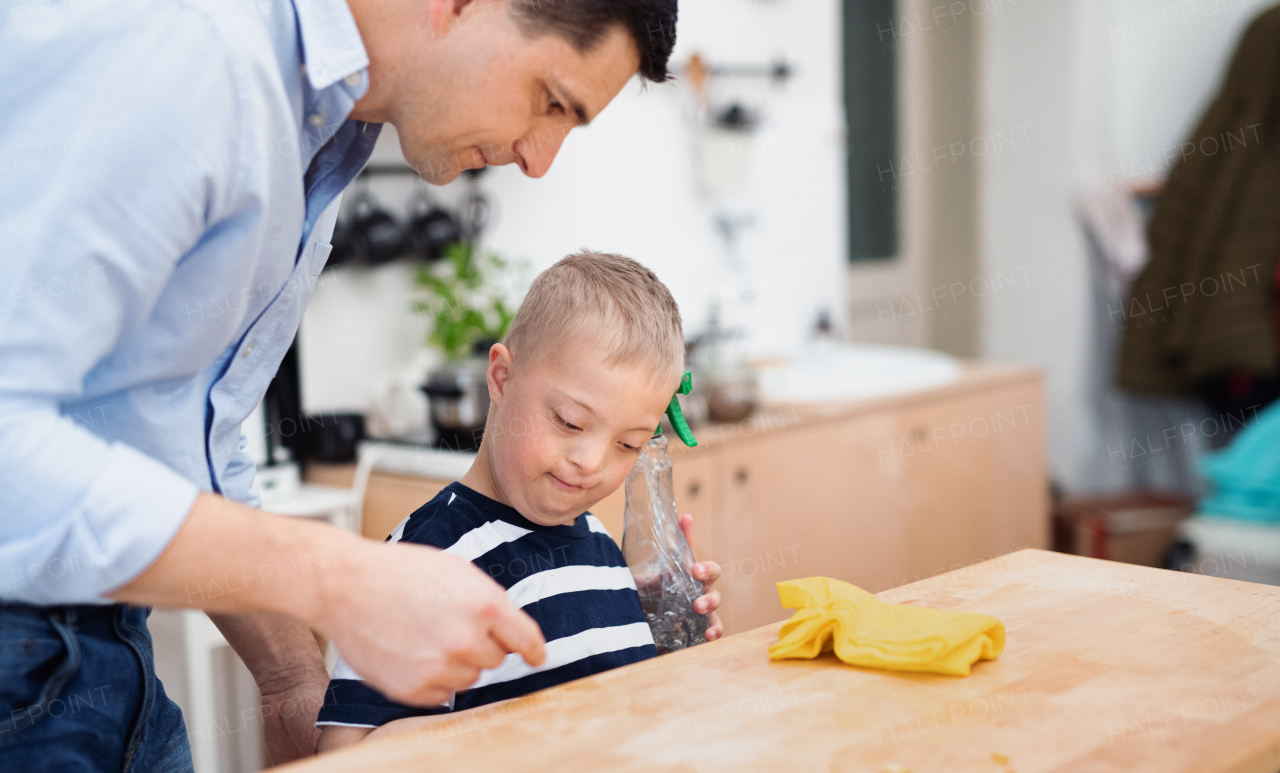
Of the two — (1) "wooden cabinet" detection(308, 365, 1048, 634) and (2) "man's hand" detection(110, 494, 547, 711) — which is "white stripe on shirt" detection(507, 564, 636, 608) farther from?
(1) "wooden cabinet" detection(308, 365, 1048, 634)

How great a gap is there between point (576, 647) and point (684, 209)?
2.13 metres

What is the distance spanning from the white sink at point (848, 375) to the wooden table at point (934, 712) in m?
1.76

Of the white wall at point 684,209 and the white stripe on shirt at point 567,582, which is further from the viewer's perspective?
the white wall at point 684,209

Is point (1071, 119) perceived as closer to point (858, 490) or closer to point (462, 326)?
point (858, 490)

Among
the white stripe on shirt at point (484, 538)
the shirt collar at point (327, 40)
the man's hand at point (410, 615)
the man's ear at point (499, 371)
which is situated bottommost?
the white stripe on shirt at point (484, 538)

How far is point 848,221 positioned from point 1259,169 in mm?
1344

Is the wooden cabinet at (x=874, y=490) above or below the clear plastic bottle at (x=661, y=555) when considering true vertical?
below

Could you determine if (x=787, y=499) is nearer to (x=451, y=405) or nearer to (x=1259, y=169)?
(x=451, y=405)

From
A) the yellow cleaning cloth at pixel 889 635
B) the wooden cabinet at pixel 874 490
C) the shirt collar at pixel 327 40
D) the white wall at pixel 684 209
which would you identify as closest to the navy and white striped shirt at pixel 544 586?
the yellow cleaning cloth at pixel 889 635

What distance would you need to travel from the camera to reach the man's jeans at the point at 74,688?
0.79 m

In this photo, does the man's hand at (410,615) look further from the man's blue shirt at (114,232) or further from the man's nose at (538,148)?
the man's nose at (538,148)

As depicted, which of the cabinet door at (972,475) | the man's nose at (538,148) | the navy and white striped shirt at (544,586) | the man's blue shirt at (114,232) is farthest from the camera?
the cabinet door at (972,475)

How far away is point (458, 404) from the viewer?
Result: 2062 millimetres

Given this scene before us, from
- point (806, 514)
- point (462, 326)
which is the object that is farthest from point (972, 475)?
point (462, 326)
